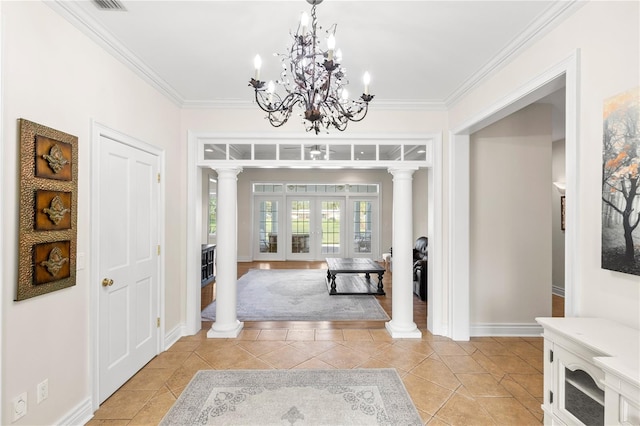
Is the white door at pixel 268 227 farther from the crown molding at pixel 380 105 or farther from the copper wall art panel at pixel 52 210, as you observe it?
the copper wall art panel at pixel 52 210

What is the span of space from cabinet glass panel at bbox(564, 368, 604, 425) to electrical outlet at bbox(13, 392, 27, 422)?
2.87 metres

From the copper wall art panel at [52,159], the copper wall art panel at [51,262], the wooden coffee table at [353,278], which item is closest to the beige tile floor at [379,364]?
the copper wall art panel at [51,262]

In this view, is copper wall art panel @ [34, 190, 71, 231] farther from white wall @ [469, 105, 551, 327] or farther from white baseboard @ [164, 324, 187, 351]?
white wall @ [469, 105, 551, 327]

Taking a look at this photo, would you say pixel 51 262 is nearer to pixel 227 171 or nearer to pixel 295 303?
pixel 227 171

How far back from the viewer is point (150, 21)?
88.8 inches

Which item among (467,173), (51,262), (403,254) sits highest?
(467,173)

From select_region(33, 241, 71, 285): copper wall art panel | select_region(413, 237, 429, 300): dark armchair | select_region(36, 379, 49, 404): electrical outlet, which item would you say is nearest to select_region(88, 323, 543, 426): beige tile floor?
select_region(36, 379, 49, 404): electrical outlet

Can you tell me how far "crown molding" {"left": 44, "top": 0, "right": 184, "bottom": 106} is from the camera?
2.01 metres

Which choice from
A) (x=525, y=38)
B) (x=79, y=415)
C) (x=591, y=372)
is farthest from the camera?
(x=525, y=38)

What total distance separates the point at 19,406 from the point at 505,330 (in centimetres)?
445

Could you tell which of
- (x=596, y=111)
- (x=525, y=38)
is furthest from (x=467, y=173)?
(x=596, y=111)

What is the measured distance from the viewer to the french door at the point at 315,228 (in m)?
9.57

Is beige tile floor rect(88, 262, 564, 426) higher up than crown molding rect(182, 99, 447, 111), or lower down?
lower down

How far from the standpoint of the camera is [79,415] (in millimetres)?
2205
